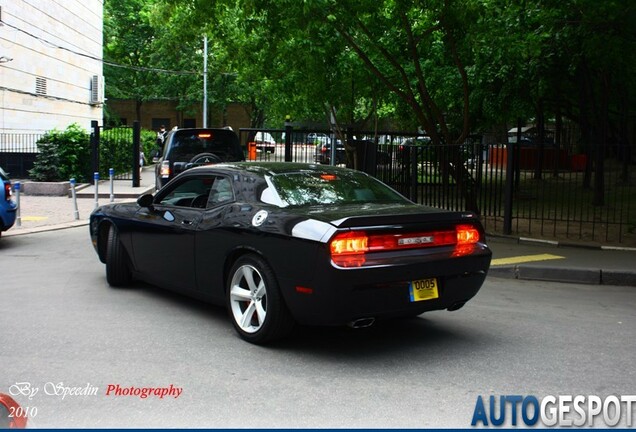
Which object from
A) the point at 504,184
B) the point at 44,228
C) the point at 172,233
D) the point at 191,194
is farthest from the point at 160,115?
the point at 172,233

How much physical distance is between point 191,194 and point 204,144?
9.15m

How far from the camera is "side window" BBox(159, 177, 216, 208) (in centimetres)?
700

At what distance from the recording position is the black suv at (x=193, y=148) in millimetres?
16000

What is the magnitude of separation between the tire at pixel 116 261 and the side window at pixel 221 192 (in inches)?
68.4

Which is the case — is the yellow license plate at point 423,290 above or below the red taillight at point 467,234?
below

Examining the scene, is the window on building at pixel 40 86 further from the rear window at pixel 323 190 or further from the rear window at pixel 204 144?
the rear window at pixel 323 190

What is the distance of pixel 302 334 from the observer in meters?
6.24

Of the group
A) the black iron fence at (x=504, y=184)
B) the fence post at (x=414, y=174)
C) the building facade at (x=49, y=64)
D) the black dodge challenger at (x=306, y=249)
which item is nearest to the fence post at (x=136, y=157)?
the building facade at (x=49, y=64)

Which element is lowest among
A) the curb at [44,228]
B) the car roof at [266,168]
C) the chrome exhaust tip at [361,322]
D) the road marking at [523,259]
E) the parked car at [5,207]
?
the road marking at [523,259]

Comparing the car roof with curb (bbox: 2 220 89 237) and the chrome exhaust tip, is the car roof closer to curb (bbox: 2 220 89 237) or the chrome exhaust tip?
the chrome exhaust tip

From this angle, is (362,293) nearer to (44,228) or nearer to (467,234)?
(467,234)

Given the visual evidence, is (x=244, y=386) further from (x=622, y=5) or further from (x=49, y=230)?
(x=622, y=5)

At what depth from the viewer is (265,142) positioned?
1952 cm

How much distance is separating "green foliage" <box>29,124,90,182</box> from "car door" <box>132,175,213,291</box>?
15.3 meters
